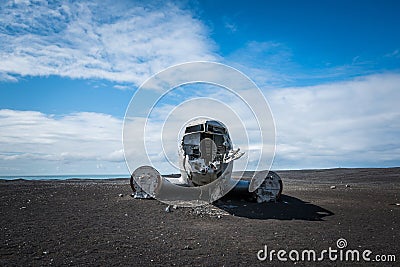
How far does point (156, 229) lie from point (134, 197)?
694 cm

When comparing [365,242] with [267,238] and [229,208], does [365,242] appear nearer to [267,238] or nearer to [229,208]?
[267,238]

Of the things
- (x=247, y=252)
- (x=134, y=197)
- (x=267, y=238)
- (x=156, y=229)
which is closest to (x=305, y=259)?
(x=247, y=252)

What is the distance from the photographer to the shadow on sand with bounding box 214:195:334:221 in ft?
38.9

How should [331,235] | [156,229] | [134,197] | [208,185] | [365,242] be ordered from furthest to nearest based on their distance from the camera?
1. [134,197]
2. [208,185]
3. [156,229]
4. [331,235]
5. [365,242]

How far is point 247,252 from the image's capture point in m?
7.27

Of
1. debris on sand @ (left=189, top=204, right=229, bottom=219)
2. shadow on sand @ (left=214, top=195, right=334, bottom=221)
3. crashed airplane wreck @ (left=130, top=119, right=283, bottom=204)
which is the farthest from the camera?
crashed airplane wreck @ (left=130, top=119, right=283, bottom=204)

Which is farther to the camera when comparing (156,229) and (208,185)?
(208,185)

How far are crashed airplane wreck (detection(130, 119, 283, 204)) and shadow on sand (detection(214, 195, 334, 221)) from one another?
589mm

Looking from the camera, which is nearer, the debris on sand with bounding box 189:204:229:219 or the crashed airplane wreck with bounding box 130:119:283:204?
the debris on sand with bounding box 189:204:229:219
